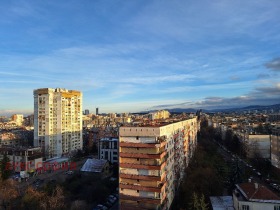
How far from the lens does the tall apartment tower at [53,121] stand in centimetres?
4406

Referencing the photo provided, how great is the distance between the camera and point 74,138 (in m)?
48.0

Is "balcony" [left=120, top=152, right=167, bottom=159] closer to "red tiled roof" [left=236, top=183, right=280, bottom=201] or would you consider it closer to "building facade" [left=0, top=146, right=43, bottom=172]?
"red tiled roof" [left=236, top=183, right=280, bottom=201]

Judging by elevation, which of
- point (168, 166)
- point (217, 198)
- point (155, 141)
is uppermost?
point (155, 141)

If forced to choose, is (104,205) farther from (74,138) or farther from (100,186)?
(74,138)

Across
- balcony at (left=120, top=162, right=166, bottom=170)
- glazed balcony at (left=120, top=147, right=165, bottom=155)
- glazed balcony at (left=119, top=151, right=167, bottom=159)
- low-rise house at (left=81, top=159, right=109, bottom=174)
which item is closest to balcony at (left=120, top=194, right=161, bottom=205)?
balcony at (left=120, top=162, right=166, bottom=170)

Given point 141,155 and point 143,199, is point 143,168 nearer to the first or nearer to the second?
point 141,155

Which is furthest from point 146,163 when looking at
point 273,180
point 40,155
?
point 40,155

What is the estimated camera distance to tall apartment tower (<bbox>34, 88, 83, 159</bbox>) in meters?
44.1

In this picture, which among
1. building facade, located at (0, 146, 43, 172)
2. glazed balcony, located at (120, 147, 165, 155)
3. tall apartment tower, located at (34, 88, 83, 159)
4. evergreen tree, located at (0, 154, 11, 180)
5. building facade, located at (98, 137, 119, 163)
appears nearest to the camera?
glazed balcony, located at (120, 147, 165, 155)

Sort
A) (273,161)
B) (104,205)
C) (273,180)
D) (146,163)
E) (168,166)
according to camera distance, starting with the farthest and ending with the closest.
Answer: (273,161)
(273,180)
(104,205)
(168,166)
(146,163)

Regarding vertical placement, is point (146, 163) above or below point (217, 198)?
above

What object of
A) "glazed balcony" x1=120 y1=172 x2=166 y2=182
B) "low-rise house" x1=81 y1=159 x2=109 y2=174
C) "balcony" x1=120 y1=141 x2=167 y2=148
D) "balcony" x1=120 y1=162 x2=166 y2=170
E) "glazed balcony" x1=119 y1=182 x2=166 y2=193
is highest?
"balcony" x1=120 y1=141 x2=167 y2=148

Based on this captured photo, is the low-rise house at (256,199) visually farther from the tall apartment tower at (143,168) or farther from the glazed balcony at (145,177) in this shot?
the tall apartment tower at (143,168)

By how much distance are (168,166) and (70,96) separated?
32.3 m
